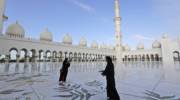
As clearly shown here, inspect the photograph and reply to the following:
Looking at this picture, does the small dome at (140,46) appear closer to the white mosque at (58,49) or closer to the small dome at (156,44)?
the white mosque at (58,49)

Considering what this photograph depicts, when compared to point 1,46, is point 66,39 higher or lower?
higher

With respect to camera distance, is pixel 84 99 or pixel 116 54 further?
pixel 116 54

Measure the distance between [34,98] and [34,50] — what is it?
19.8 meters

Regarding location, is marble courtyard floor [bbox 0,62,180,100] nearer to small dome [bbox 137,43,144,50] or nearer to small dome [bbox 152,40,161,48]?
small dome [bbox 152,40,161,48]

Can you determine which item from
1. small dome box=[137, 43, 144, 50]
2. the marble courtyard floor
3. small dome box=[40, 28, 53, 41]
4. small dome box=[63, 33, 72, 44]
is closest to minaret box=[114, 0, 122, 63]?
small dome box=[137, 43, 144, 50]

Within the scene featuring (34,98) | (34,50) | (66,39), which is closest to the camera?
(34,98)

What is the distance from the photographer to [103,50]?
33.7 meters

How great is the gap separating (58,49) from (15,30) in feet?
26.5

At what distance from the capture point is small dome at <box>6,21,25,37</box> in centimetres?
2149

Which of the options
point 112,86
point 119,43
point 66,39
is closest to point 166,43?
point 119,43

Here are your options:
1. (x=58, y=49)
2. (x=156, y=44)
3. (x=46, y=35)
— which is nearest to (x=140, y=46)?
(x=156, y=44)

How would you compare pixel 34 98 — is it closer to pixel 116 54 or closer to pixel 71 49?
pixel 71 49

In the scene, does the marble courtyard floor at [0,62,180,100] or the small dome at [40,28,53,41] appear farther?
the small dome at [40,28,53,41]

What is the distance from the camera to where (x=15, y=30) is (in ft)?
71.4
